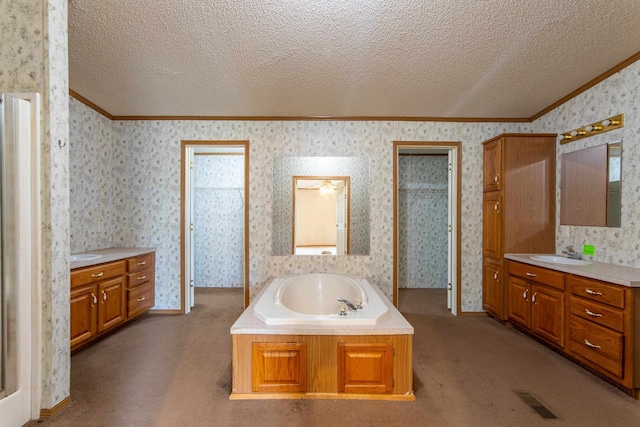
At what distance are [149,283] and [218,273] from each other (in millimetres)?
1433

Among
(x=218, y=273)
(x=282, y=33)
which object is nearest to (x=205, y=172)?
(x=218, y=273)

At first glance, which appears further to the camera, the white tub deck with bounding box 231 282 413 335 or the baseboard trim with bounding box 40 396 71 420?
the white tub deck with bounding box 231 282 413 335

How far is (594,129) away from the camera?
2.75m

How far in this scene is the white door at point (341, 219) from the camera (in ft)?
12.2

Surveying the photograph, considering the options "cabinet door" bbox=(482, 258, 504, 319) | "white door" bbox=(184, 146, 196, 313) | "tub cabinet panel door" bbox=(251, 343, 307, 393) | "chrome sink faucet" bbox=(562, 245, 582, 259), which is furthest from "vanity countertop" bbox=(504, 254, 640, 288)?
"white door" bbox=(184, 146, 196, 313)

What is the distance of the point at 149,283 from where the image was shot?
3529mm

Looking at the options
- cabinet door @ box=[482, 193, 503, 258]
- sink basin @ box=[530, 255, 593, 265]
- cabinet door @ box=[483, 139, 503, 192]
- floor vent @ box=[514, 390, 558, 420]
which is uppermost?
cabinet door @ box=[483, 139, 503, 192]

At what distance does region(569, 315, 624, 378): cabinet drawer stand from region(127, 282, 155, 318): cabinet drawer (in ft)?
13.6

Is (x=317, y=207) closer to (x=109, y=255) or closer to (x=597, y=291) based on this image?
(x=109, y=255)

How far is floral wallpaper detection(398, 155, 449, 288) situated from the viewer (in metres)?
5.02

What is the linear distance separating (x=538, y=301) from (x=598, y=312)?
61 cm

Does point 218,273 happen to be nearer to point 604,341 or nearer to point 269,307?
point 269,307

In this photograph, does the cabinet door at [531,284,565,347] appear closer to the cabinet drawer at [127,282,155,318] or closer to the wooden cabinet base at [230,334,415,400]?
the wooden cabinet base at [230,334,415,400]

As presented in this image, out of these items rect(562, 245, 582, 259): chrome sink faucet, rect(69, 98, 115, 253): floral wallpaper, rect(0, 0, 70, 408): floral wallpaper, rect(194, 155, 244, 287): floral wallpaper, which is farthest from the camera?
rect(194, 155, 244, 287): floral wallpaper
